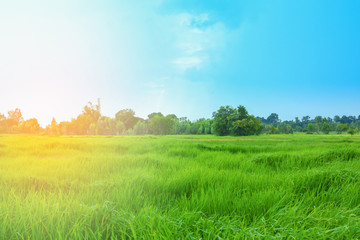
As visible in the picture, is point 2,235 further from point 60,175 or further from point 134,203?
point 60,175

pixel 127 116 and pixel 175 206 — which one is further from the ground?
pixel 127 116

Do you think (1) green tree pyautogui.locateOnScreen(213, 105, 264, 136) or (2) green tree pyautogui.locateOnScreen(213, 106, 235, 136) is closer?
(1) green tree pyautogui.locateOnScreen(213, 105, 264, 136)

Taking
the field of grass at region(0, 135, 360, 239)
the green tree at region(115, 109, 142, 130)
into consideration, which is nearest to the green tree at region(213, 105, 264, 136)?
the green tree at region(115, 109, 142, 130)

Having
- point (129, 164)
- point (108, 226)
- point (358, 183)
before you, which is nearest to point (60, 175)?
point (129, 164)

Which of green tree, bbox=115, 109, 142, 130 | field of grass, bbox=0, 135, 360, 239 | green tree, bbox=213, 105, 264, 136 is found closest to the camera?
field of grass, bbox=0, 135, 360, 239

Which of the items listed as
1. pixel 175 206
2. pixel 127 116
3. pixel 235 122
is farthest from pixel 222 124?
pixel 175 206

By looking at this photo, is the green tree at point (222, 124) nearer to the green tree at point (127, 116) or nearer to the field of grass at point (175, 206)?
the green tree at point (127, 116)

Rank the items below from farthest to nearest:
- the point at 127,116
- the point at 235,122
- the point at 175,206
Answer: the point at 127,116, the point at 235,122, the point at 175,206

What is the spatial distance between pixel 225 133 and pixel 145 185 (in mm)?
46094

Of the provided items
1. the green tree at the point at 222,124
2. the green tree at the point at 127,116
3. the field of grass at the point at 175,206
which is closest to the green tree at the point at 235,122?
the green tree at the point at 222,124

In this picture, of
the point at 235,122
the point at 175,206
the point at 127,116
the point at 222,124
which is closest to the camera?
the point at 175,206

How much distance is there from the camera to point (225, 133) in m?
46.9

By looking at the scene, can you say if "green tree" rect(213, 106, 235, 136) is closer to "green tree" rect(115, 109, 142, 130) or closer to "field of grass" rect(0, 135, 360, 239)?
"green tree" rect(115, 109, 142, 130)

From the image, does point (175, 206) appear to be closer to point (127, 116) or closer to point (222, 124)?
point (222, 124)
